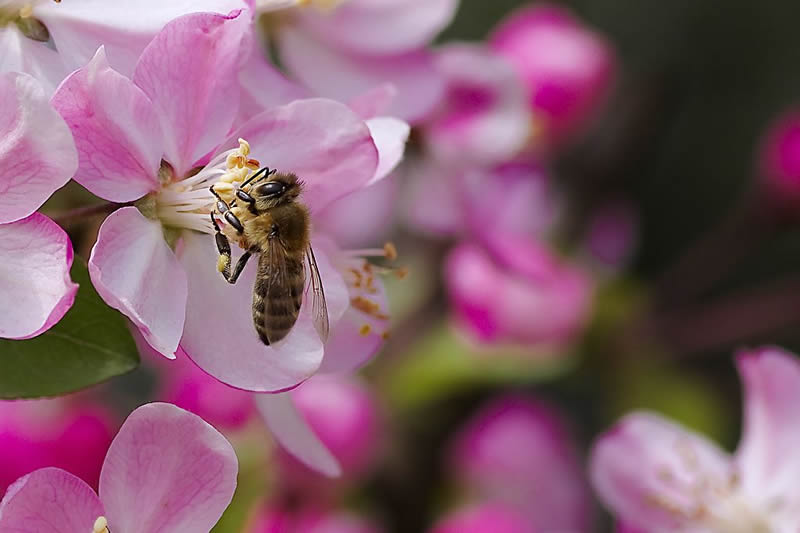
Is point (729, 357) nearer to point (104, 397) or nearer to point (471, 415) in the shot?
point (471, 415)

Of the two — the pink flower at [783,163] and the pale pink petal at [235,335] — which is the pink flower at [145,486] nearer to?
the pale pink petal at [235,335]

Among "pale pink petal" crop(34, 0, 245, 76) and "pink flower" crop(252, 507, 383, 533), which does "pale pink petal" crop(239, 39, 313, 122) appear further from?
"pink flower" crop(252, 507, 383, 533)

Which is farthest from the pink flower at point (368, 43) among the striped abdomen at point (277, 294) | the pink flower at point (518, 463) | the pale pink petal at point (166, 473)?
the pink flower at point (518, 463)

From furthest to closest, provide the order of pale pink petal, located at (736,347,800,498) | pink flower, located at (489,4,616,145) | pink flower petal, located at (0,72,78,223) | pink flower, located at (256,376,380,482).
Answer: pink flower, located at (489,4,616,145), pink flower, located at (256,376,380,482), pale pink petal, located at (736,347,800,498), pink flower petal, located at (0,72,78,223)

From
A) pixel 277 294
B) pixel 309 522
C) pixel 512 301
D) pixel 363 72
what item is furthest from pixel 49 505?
pixel 512 301

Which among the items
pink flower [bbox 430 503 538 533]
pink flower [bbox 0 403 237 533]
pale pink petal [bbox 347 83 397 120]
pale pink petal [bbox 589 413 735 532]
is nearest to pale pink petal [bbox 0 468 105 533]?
pink flower [bbox 0 403 237 533]

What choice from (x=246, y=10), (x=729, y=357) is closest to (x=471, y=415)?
(x=729, y=357)
